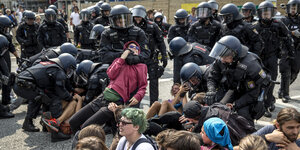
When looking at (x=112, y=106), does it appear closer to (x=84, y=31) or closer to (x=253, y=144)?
(x=253, y=144)

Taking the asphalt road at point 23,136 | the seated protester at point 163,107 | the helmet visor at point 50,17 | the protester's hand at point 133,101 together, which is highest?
the helmet visor at point 50,17

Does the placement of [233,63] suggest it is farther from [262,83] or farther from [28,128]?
A: [28,128]

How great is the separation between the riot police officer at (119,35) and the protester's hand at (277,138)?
2.22m

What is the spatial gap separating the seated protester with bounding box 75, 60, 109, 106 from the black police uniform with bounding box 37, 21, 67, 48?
3.30m

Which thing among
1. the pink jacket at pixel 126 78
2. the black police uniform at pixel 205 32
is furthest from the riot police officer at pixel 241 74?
the black police uniform at pixel 205 32

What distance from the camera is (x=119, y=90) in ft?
14.4

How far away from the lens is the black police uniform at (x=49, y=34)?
27.7 ft

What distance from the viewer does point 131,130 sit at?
3045 mm

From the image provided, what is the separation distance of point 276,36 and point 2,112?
5.67 meters

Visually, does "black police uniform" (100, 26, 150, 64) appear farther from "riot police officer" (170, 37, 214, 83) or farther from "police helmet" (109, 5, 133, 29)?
"riot police officer" (170, 37, 214, 83)

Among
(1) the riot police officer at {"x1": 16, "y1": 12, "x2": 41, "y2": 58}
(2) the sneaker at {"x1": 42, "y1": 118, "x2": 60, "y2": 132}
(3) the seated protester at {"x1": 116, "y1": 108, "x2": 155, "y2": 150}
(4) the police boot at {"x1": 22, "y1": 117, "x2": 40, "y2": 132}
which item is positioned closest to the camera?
(3) the seated protester at {"x1": 116, "y1": 108, "x2": 155, "y2": 150}

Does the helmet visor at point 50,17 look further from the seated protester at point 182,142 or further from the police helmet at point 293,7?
the seated protester at point 182,142

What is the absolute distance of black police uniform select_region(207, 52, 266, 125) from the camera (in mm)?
4195

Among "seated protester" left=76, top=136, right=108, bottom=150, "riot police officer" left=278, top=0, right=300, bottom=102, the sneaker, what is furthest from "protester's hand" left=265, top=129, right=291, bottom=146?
"riot police officer" left=278, top=0, right=300, bottom=102
